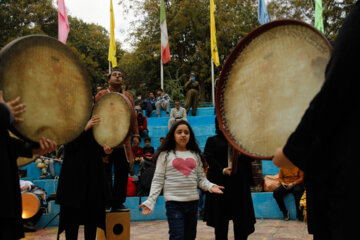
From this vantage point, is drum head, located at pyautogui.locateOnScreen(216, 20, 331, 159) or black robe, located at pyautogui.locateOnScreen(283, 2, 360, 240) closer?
black robe, located at pyautogui.locateOnScreen(283, 2, 360, 240)

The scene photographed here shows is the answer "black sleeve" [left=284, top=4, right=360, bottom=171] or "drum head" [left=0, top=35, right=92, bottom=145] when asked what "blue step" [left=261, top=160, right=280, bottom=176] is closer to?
"drum head" [left=0, top=35, right=92, bottom=145]

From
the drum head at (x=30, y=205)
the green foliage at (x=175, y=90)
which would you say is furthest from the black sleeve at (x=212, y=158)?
the green foliage at (x=175, y=90)

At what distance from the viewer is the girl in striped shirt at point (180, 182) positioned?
3.81m

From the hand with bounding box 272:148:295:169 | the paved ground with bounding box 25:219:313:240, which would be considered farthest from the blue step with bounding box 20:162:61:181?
the hand with bounding box 272:148:295:169

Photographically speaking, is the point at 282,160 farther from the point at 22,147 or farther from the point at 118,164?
the point at 118,164

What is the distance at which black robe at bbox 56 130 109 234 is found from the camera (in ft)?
13.1

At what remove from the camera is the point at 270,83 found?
2.14 metres

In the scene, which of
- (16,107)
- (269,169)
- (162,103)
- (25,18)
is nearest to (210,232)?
(269,169)

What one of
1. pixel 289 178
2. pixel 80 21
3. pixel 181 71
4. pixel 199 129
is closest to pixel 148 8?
pixel 181 71

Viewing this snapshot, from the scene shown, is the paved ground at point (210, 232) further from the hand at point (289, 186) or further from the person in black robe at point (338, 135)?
the person in black robe at point (338, 135)

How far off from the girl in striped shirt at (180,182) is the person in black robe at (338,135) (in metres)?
2.17

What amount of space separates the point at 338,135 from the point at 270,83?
0.69 meters

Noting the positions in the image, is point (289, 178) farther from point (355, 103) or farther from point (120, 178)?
point (355, 103)

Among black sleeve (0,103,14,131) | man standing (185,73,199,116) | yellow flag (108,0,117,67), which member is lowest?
black sleeve (0,103,14,131)
